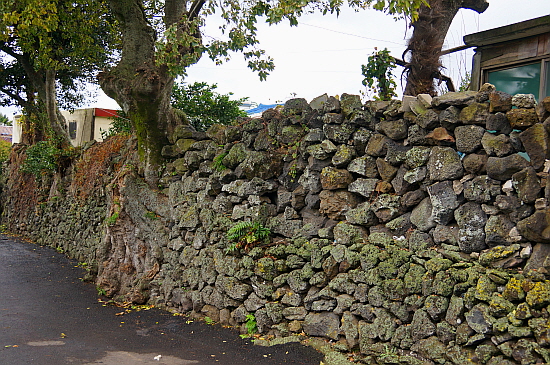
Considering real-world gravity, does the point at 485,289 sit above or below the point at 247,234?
below

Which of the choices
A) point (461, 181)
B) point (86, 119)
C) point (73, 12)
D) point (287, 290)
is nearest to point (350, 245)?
point (287, 290)

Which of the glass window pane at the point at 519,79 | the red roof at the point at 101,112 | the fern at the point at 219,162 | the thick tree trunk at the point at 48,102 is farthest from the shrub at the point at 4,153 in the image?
the glass window pane at the point at 519,79

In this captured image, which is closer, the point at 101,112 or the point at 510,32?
the point at 510,32

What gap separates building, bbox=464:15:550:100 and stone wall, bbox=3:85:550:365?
1495 mm

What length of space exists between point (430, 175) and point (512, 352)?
6.90ft

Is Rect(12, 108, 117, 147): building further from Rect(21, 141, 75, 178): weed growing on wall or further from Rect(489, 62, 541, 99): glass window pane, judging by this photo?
Rect(489, 62, 541, 99): glass window pane

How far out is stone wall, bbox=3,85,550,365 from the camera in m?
5.09

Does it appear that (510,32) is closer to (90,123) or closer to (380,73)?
(380,73)

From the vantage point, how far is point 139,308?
956 cm

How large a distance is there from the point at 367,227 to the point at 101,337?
4593 mm

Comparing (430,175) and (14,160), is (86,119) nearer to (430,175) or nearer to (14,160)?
(14,160)

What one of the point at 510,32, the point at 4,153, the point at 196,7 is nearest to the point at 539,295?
the point at 510,32

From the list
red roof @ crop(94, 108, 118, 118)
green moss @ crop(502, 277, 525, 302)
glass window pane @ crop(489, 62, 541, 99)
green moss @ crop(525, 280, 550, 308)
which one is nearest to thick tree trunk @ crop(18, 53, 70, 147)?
red roof @ crop(94, 108, 118, 118)

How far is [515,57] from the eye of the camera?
7645 millimetres
